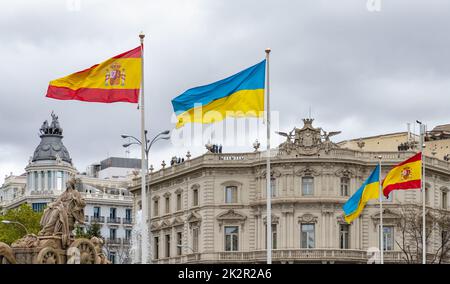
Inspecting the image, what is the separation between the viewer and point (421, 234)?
87562 mm

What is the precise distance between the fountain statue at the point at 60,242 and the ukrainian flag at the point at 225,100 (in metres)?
8.04

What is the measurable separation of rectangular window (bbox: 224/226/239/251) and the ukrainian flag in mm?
57252

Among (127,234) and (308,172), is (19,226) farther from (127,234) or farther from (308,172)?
(127,234)

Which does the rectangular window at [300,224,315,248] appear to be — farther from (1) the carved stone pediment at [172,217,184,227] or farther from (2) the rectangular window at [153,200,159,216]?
(2) the rectangular window at [153,200,159,216]

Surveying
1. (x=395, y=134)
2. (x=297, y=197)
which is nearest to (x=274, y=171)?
(x=297, y=197)

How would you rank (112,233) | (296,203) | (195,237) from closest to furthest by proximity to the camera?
(296,203) → (195,237) → (112,233)

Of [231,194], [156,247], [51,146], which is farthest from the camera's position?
[51,146]

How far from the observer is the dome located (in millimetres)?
142500

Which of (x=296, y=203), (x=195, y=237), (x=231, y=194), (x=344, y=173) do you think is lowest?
(x=195, y=237)

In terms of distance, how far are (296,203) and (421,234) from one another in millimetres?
9474

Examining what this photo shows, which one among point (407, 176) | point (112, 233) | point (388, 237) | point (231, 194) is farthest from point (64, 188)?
point (407, 176)

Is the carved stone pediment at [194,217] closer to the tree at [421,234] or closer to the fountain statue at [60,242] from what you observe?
the tree at [421,234]

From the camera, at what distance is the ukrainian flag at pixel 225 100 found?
3503 cm

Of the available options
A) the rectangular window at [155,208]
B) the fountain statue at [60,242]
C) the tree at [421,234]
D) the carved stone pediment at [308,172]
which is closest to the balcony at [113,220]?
the rectangular window at [155,208]
